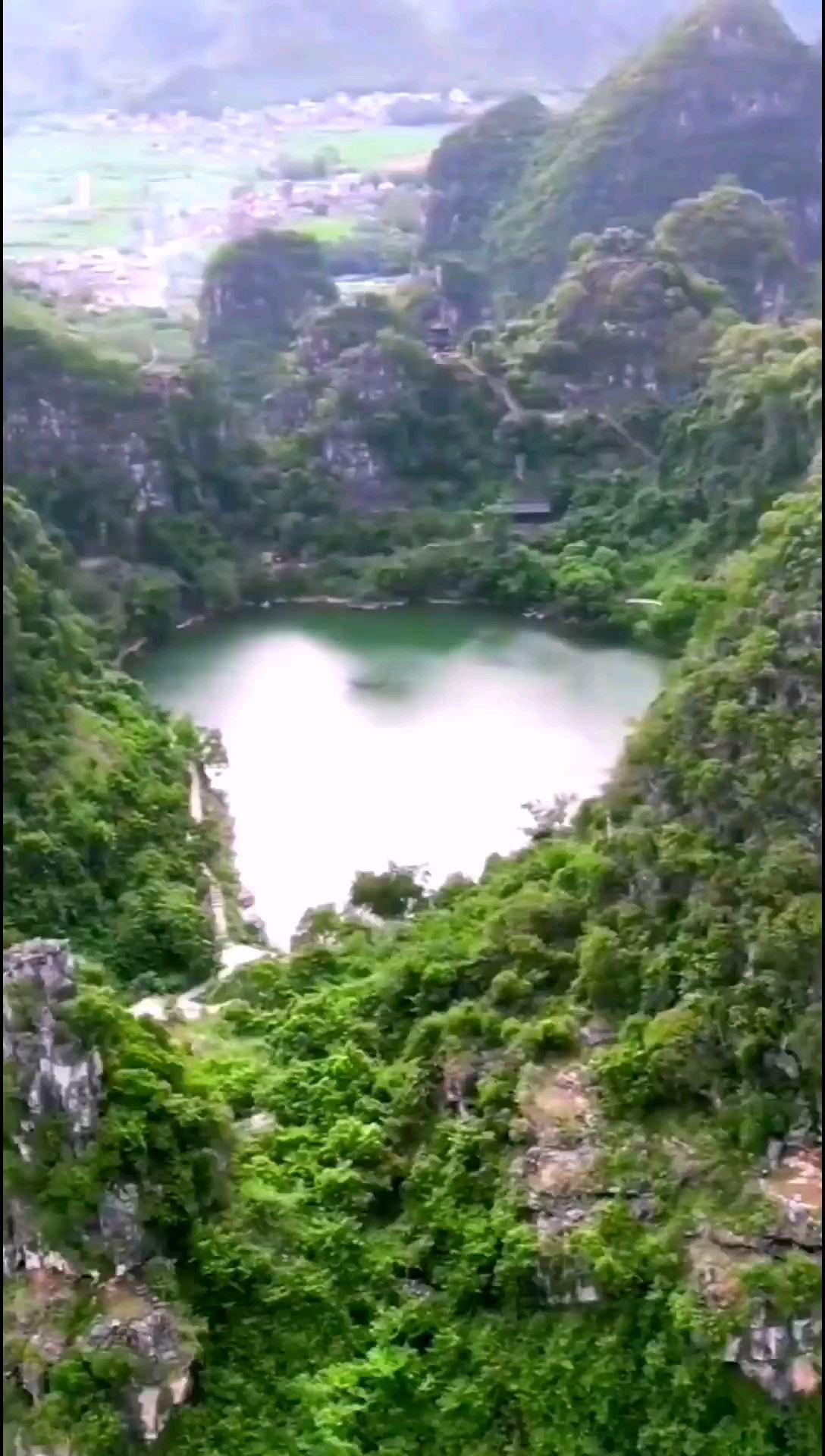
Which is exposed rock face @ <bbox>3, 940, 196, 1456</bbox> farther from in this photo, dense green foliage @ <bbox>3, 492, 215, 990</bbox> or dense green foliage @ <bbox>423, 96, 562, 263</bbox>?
dense green foliage @ <bbox>423, 96, 562, 263</bbox>

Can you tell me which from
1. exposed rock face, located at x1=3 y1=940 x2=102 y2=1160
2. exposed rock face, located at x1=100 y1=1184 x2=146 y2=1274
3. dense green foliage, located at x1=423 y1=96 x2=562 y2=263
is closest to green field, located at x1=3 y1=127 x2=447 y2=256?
dense green foliage, located at x1=423 y1=96 x2=562 y2=263

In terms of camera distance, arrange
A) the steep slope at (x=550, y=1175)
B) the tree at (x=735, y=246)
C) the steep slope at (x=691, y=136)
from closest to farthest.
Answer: the steep slope at (x=550, y=1175)
the tree at (x=735, y=246)
the steep slope at (x=691, y=136)

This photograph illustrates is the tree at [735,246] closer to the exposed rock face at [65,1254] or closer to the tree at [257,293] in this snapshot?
the tree at [257,293]

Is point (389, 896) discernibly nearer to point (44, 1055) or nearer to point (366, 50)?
point (44, 1055)

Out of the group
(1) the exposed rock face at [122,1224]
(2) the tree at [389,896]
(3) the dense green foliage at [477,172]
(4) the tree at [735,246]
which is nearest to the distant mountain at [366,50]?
(3) the dense green foliage at [477,172]

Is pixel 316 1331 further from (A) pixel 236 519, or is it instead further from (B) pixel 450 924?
(A) pixel 236 519

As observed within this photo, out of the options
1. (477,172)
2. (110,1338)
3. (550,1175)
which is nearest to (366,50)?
(477,172)

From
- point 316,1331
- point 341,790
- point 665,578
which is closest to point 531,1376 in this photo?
point 316,1331
